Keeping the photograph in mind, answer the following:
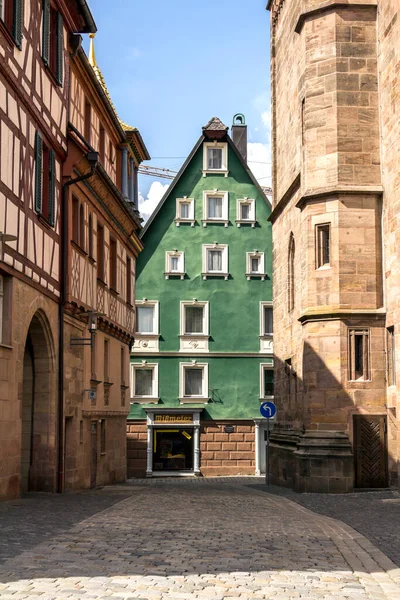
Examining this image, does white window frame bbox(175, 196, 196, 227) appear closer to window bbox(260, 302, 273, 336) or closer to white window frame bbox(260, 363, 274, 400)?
window bbox(260, 302, 273, 336)

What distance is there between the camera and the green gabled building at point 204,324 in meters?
43.3

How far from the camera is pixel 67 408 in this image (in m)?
21.7

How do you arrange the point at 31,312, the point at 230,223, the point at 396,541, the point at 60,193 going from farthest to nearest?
the point at 230,223 → the point at 60,193 → the point at 31,312 → the point at 396,541

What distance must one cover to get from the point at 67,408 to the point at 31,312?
4.10 meters

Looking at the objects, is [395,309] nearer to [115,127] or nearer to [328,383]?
[328,383]

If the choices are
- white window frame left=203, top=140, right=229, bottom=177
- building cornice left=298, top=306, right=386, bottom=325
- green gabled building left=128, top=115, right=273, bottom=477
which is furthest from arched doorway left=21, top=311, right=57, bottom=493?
white window frame left=203, top=140, right=229, bottom=177

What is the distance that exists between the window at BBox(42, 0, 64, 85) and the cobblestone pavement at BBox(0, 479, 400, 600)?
10301 millimetres

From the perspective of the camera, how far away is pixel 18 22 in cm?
1720

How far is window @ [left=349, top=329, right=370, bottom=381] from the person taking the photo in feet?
77.4

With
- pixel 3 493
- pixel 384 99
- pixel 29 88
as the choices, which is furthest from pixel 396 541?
pixel 384 99

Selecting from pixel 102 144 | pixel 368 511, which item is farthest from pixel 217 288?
pixel 368 511

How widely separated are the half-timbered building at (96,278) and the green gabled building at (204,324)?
404 inches

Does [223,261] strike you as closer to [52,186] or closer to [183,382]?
[183,382]

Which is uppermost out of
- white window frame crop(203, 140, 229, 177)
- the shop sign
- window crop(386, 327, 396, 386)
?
white window frame crop(203, 140, 229, 177)
